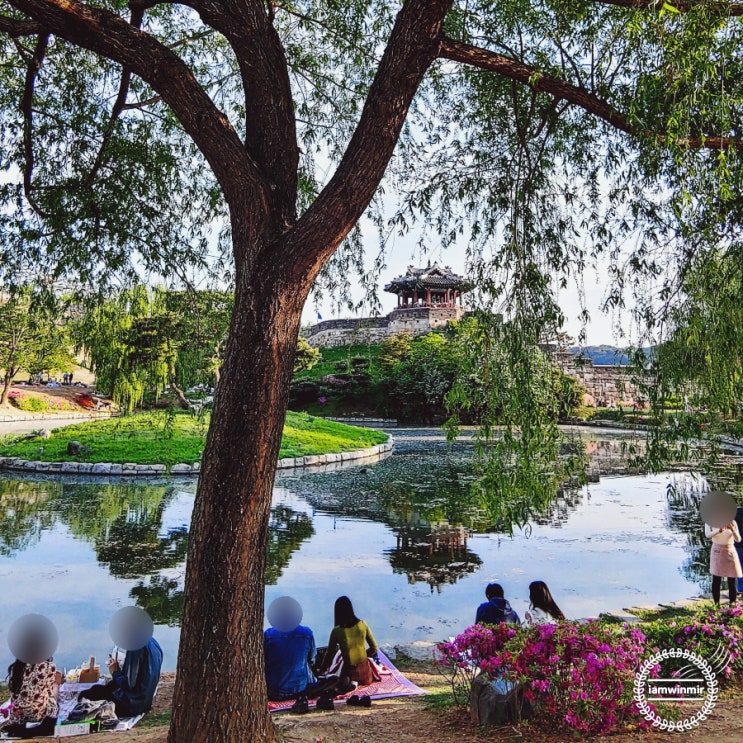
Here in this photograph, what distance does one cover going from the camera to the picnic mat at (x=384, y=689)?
373 centimetres

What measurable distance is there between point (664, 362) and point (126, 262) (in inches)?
176

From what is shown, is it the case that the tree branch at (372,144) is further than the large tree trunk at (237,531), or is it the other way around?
the tree branch at (372,144)

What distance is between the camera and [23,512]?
1046 centimetres

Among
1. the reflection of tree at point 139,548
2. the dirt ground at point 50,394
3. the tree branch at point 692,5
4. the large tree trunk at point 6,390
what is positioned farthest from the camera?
the dirt ground at point 50,394

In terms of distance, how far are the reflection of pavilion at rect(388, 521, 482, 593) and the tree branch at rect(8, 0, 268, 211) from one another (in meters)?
5.14

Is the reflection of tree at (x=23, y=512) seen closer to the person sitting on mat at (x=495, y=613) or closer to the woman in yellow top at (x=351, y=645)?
the woman in yellow top at (x=351, y=645)

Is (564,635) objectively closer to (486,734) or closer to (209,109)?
(486,734)

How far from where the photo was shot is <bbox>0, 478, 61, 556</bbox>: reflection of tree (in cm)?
864

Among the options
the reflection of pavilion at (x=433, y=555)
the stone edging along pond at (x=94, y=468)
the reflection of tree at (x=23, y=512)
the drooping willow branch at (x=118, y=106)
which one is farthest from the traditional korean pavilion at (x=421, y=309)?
the drooping willow branch at (x=118, y=106)

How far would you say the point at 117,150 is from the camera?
17.0 feet

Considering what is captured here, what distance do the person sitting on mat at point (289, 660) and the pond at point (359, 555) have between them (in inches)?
57.0

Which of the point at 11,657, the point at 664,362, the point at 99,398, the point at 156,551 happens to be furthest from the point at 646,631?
the point at 99,398

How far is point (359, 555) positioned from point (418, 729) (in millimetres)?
4997
